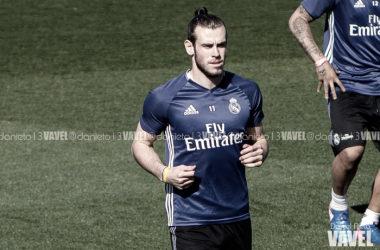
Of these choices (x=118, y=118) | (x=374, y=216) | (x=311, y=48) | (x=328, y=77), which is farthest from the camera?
(x=118, y=118)

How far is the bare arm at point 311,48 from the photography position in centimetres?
512

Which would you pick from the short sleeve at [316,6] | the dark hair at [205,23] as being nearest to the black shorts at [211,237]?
the dark hair at [205,23]

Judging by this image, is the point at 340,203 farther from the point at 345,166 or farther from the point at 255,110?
the point at 255,110

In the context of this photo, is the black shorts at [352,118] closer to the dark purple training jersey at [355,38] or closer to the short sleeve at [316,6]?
the dark purple training jersey at [355,38]

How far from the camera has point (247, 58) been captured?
12938 millimetres

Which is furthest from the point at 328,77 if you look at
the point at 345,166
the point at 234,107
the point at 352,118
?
the point at 234,107

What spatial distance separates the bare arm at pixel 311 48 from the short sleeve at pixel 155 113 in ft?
6.00

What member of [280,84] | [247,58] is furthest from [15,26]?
[280,84]

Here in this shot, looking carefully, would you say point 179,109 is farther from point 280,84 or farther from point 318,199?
point 280,84

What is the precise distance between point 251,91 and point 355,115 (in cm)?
187

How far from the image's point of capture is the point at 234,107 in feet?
12.5

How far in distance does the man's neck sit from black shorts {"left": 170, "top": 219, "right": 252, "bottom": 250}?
36.2 inches

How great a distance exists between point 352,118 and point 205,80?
2101mm

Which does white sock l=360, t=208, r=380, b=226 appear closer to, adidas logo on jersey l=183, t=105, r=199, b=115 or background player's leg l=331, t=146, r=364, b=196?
background player's leg l=331, t=146, r=364, b=196
